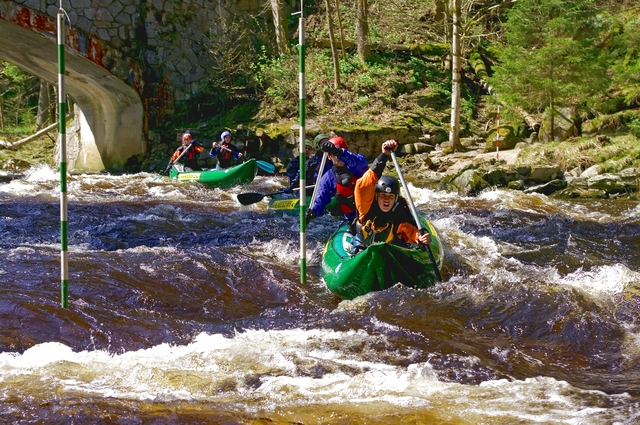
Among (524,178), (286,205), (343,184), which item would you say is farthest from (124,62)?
(343,184)

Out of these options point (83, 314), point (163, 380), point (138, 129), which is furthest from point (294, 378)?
point (138, 129)

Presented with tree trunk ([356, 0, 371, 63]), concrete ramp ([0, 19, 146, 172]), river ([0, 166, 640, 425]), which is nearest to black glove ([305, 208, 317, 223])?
river ([0, 166, 640, 425])

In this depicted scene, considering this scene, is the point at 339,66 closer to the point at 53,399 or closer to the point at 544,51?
the point at 544,51

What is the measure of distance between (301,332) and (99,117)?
13964 mm

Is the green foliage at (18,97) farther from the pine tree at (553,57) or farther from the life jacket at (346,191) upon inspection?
the life jacket at (346,191)

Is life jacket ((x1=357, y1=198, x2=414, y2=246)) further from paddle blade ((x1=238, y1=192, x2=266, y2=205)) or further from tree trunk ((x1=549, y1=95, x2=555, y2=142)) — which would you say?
tree trunk ((x1=549, y1=95, x2=555, y2=142))

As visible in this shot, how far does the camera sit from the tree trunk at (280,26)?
1934cm

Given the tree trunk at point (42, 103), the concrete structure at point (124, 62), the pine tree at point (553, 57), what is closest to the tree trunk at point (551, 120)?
the pine tree at point (553, 57)

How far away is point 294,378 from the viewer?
4254 millimetres

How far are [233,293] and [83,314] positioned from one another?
1.42 m

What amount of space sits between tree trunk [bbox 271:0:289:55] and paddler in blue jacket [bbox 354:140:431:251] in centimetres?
1388

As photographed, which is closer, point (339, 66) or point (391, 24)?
point (339, 66)

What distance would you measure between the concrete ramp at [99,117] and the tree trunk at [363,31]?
612 centimetres

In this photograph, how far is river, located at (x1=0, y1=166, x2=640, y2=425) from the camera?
3844 mm
